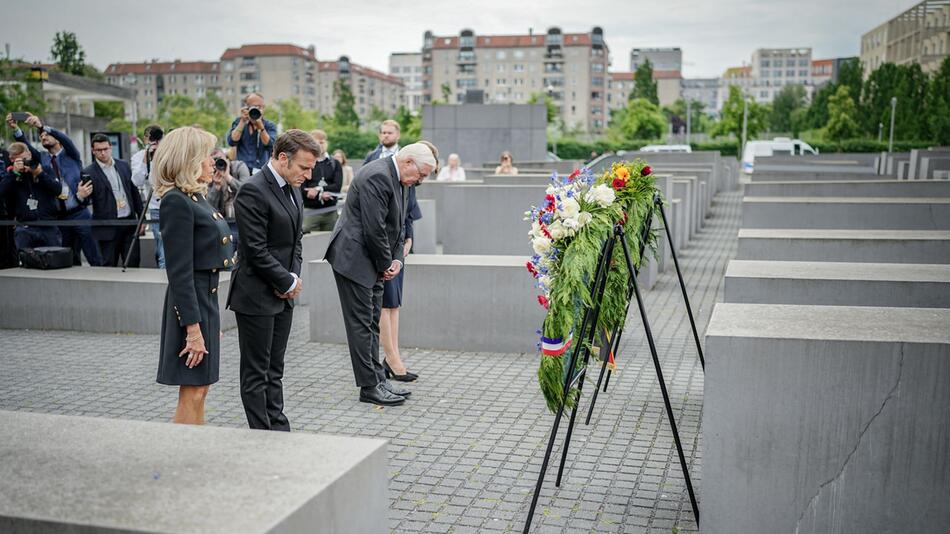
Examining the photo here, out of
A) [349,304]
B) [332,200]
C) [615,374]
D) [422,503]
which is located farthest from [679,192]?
[422,503]

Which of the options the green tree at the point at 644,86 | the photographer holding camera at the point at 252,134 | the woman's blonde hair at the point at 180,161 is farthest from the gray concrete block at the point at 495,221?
the green tree at the point at 644,86

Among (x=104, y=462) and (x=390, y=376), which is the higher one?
(x=104, y=462)

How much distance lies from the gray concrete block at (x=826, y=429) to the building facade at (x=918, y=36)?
92128 millimetres

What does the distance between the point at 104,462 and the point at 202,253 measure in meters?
1.97

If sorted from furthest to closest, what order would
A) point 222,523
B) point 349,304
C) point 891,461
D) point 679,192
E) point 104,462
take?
point 679,192 → point 349,304 → point 891,461 → point 104,462 → point 222,523

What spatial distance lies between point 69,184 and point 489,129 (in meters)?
28.6

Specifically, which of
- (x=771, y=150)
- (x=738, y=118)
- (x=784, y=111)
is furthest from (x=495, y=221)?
(x=784, y=111)

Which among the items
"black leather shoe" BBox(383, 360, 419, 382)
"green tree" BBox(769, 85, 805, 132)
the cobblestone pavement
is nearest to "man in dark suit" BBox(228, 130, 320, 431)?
the cobblestone pavement

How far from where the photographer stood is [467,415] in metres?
7.60

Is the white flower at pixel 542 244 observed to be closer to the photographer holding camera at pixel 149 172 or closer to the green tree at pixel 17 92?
the photographer holding camera at pixel 149 172

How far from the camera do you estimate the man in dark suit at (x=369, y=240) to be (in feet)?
24.5

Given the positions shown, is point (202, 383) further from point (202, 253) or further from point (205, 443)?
point (205, 443)

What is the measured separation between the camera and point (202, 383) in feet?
18.3

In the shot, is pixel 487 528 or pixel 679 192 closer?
pixel 487 528
